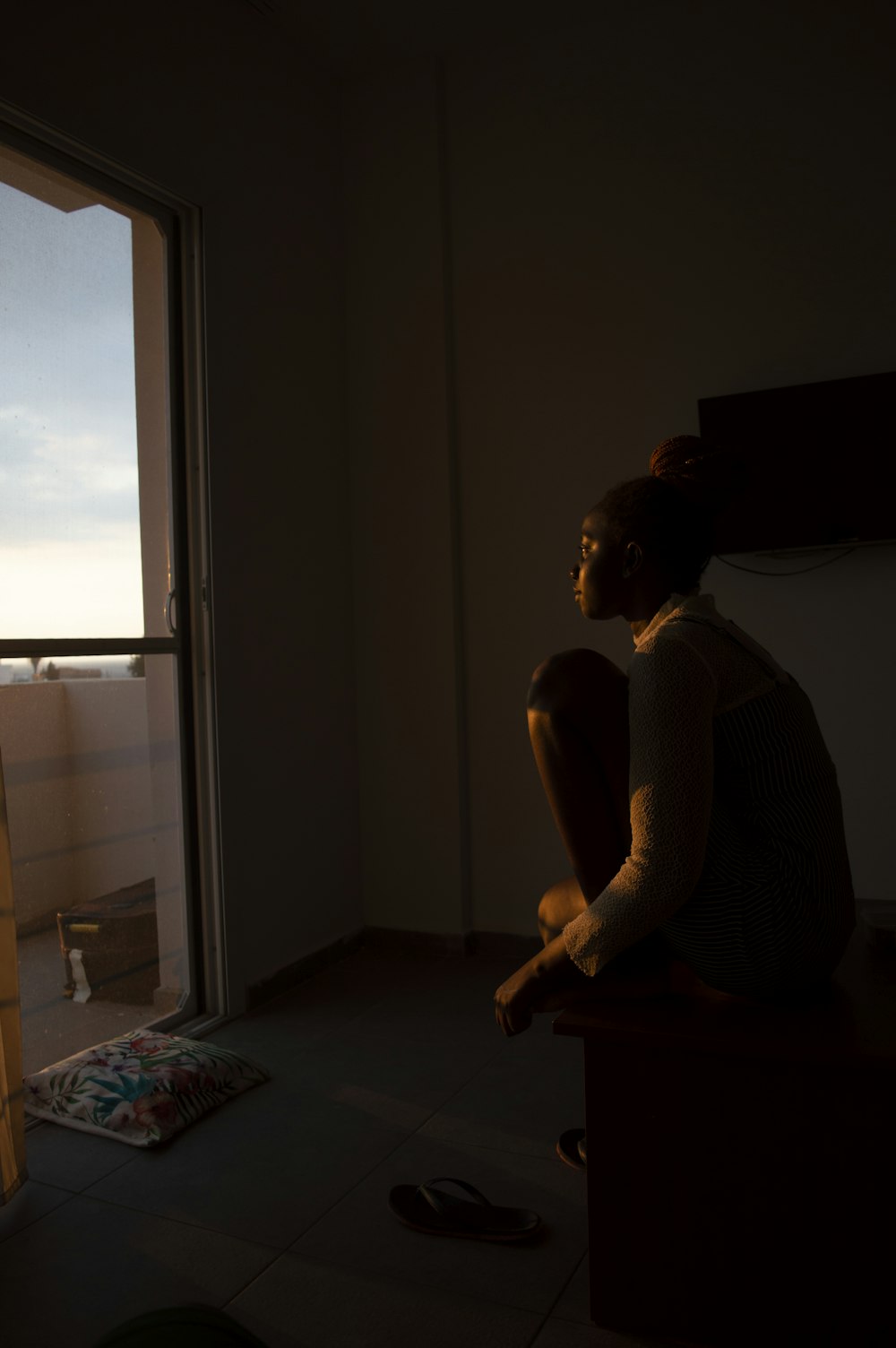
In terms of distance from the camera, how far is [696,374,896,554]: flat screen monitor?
277 centimetres

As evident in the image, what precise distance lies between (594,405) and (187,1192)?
2.44 m

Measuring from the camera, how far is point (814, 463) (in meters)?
2.84

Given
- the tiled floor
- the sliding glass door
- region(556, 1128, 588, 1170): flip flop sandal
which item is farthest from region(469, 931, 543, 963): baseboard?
region(556, 1128, 588, 1170): flip flop sandal

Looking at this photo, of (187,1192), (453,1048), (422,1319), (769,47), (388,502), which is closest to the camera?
(422,1319)

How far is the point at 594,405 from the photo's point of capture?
319 centimetres

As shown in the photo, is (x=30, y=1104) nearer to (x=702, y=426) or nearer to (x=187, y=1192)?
(x=187, y=1192)

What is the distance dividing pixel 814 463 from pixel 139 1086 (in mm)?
2353

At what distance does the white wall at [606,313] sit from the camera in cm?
288

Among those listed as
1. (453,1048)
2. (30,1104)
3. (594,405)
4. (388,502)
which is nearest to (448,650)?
(388,502)

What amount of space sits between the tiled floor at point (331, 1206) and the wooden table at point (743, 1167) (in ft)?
0.46

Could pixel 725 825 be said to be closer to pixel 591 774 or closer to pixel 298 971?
pixel 591 774

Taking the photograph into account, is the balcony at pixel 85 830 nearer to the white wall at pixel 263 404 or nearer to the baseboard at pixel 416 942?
the white wall at pixel 263 404

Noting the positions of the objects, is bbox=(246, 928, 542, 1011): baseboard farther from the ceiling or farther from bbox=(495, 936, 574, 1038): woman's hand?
the ceiling

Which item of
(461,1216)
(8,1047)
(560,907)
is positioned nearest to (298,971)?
(8,1047)
